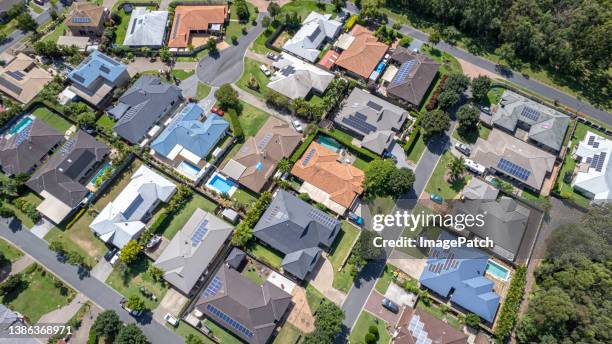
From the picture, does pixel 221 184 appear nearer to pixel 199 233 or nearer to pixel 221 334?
pixel 199 233

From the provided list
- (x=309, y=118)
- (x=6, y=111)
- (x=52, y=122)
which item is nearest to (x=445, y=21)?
(x=309, y=118)

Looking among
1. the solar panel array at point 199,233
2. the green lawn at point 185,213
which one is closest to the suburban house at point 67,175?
the green lawn at point 185,213

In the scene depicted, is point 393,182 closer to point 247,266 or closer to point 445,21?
point 247,266

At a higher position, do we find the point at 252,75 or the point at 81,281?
the point at 252,75

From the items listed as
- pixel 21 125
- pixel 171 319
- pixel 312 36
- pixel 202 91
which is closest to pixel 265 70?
pixel 312 36

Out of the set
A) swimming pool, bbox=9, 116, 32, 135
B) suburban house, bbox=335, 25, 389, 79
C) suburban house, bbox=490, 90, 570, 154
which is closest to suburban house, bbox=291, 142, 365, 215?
suburban house, bbox=335, 25, 389, 79

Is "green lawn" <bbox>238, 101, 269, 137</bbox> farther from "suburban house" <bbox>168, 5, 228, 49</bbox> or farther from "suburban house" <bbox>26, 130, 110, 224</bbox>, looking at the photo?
"suburban house" <bbox>26, 130, 110, 224</bbox>
